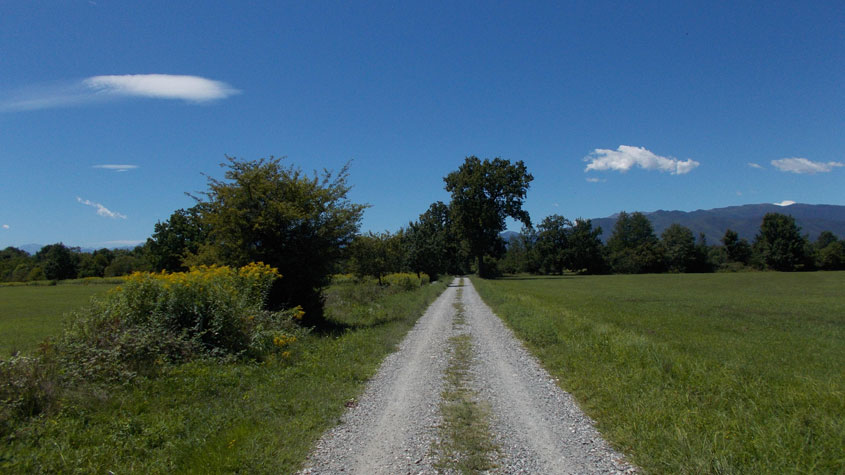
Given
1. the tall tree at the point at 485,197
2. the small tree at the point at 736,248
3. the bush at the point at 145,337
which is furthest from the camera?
the small tree at the point at 736,248

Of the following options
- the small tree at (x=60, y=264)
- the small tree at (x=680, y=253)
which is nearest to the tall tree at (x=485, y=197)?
the small tree at (x=680, y=253)

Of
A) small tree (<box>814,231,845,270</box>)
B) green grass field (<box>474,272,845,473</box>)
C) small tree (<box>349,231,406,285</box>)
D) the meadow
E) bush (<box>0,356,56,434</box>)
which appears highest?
small tree (<box>349,231,406,285</box>)

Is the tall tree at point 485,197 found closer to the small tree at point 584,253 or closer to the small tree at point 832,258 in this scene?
the small tree at point 584,253

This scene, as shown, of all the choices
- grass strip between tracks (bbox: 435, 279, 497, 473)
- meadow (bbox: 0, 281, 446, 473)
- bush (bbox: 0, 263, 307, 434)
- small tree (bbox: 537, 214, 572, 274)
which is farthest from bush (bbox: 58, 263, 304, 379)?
small tree (bbox: 537, 214, 572, 274)

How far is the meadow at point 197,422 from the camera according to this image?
447cm

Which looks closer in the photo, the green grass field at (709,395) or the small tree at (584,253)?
the green grass field at (709,395)

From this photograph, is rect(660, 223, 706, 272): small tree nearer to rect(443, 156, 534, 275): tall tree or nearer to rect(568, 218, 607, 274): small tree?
rect(568, 218, 607, 274): small tree

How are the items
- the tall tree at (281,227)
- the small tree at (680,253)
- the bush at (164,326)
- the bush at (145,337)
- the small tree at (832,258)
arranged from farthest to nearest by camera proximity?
the small tree at (680,253)
the small tree at (832,258)
the tall tree at (281,227)
the bush at (164,326)
the bush at (145,337)

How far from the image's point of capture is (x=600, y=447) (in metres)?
4.80

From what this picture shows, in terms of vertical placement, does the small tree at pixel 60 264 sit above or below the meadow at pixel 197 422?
above

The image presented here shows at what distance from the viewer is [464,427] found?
5.48 m

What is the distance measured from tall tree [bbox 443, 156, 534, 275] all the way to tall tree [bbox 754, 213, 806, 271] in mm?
64079

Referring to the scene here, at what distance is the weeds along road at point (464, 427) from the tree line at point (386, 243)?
21.2 feet

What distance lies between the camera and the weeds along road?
14.5 ft
